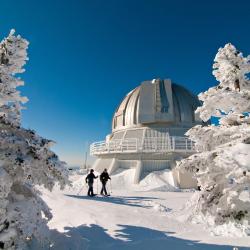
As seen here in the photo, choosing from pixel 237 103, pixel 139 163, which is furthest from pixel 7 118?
pixel 139 163

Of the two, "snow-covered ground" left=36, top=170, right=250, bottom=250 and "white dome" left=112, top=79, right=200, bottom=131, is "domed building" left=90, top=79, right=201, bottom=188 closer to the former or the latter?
"white dome" left=112, top=79, right=200, bottom=131

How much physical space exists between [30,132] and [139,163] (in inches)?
755

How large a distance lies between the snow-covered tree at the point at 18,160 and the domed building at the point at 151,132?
18.1 m

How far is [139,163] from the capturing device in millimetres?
24625

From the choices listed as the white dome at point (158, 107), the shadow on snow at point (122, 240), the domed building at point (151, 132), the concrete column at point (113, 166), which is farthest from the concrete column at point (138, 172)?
the shadow on snow at point (122, 240)

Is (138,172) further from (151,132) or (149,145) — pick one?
(151,132)

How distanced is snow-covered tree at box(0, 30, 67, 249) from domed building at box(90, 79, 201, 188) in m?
18.1

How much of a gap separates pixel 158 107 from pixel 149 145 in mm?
6399

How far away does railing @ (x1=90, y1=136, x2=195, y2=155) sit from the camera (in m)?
24.5

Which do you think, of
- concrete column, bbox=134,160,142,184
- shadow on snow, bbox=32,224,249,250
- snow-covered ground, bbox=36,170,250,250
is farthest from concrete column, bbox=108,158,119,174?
shadow on snow, bbox=32,224,249,250

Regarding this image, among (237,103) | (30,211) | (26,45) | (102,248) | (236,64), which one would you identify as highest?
(236,64)

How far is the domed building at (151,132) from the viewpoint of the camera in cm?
2453

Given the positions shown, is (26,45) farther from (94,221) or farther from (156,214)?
(156,214)

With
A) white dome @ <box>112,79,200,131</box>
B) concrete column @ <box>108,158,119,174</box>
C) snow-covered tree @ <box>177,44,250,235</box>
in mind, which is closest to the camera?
snow-covered tree @ <box>177,44,250,235</box>
